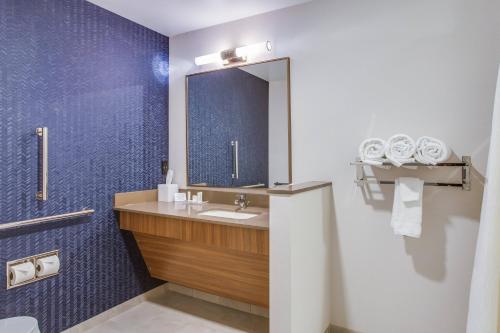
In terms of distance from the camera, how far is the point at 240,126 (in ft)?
8.42

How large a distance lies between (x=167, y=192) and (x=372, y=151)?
1679 mm

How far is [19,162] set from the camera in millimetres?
1849

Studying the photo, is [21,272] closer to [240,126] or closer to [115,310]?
[115,310]

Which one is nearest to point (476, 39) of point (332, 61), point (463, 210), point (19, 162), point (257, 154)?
point (332, 61)

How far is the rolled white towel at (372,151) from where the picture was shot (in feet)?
5.96

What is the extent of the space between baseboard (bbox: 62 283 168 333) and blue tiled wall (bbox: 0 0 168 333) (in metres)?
0.04

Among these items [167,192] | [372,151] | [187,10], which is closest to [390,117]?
[372,151]

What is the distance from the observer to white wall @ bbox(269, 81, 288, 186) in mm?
2318

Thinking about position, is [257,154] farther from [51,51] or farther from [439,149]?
[51,51]

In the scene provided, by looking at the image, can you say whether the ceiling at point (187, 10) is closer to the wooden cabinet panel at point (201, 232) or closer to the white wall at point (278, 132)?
the white wall at point (278, 132)

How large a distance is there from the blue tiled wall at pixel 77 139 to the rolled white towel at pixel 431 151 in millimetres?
2051

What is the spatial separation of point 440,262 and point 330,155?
35.8 inches

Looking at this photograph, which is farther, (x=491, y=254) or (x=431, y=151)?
(x=431, y=151)

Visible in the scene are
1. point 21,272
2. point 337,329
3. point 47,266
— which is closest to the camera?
point 21,272
